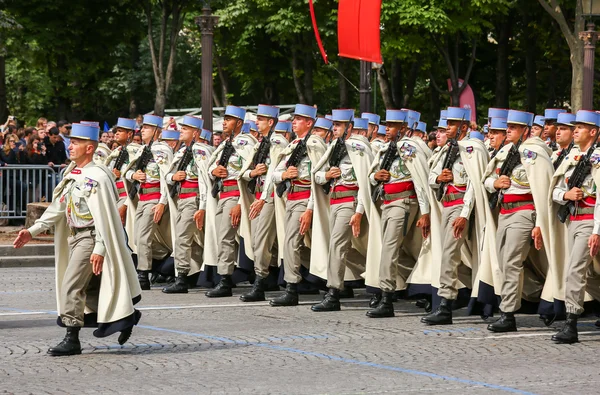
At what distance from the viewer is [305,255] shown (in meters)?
14.8

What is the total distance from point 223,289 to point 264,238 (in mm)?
795

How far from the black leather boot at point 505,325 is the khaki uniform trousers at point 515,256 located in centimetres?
6

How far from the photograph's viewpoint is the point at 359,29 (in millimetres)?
20312

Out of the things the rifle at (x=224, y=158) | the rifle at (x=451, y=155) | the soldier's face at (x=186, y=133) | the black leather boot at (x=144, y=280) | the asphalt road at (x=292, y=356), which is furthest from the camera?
the black leather boot at (x=144, y=280)

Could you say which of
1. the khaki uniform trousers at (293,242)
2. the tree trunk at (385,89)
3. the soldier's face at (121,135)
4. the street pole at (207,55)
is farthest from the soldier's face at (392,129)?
the tree trunk at (385,89)

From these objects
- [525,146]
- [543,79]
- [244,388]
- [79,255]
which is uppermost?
[543,79]

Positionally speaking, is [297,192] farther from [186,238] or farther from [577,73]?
[577,73]

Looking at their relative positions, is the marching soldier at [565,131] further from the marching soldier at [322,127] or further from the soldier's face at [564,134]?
the marching soldier at [322,127]

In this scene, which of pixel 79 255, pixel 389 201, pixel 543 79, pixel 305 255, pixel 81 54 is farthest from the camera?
pixel 543 79

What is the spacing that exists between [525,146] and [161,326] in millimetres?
3697

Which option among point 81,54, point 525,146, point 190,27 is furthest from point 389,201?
point 190,27

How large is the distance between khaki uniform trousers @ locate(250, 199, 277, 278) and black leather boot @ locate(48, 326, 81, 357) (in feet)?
14.3

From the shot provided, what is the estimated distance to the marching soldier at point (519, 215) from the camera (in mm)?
11656

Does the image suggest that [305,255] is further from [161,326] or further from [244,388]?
[244,388]
